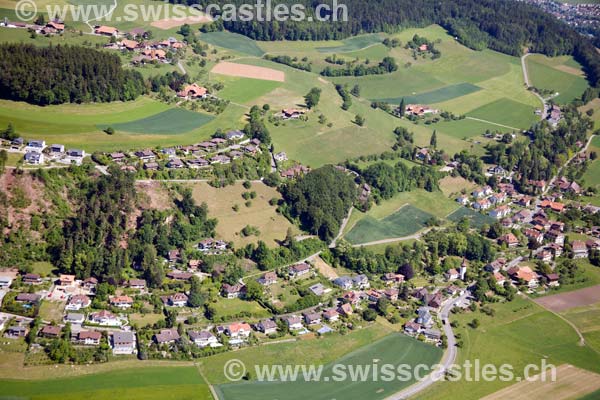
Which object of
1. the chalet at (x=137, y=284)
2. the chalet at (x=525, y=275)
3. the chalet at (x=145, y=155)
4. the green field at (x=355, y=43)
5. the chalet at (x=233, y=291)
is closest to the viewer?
the chalet at (x=137, y=284)

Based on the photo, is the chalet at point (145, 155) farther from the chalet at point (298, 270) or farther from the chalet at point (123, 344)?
the chalet at point (123, 344)

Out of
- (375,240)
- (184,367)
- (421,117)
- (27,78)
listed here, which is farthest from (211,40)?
(184,367)

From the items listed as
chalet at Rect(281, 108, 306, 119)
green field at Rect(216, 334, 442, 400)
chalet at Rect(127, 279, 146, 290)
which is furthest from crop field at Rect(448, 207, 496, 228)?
chalet at Rect(127, 279, 146, 290)

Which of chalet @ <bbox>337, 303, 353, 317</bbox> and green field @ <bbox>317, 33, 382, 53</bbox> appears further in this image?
green field @ <bbox>317, 33, 382, 53</bbox>

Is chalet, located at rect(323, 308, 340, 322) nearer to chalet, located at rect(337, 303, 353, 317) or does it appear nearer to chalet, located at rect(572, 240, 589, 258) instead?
chalet, located at rect(337, 303, 353, 317)

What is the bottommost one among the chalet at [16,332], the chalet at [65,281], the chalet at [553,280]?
the chalet at [553,280]

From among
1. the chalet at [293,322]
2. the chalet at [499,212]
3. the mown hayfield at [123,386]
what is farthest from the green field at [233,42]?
the mown hayfield at [123,386]
